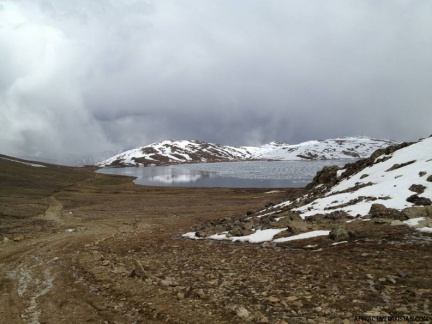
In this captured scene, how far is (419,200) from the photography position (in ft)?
64.4

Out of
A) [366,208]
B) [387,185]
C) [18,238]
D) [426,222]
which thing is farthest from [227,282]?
[18,238]

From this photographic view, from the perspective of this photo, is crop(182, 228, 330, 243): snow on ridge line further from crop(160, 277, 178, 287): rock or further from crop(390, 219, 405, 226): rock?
crop(160, 277, 178, 287): rock

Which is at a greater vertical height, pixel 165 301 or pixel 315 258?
pixel 315 258

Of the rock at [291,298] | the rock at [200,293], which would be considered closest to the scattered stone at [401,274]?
the rock at [291,298]

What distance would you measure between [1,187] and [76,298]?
71.7m

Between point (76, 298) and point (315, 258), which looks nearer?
point (76, 298)

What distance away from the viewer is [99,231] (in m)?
30.3

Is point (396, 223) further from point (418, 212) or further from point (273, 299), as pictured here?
point (273, 299)

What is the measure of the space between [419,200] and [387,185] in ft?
17.5

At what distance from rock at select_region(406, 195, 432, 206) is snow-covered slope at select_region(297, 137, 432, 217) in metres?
0.07

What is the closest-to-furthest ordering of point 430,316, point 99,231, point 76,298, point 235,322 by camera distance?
point 430,316, point 235,322, point 76,298, point 99,231

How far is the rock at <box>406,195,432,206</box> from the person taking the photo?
1921cm

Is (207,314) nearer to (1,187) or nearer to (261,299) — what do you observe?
(261,299)

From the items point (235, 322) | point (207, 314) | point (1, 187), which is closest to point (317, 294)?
point (235, 322)
